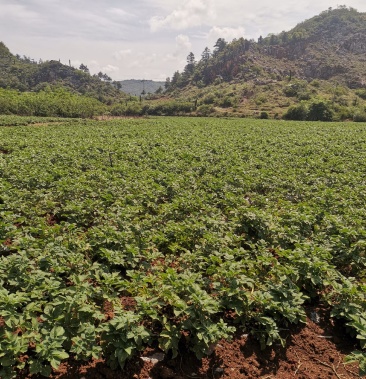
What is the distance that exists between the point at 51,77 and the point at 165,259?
196m

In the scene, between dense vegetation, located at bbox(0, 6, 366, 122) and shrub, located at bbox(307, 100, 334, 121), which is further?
dense vegetation, located at bbox(0, 6, 366, 122)

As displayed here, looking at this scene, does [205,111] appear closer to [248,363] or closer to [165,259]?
[165,259]

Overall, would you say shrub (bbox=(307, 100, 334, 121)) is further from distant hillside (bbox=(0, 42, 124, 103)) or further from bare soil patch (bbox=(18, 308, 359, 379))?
distant hillside (bbox=(0, 42, 124, 103))

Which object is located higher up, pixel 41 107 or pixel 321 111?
pixel 321 111

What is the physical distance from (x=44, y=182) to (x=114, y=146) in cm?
971

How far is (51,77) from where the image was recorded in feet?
570

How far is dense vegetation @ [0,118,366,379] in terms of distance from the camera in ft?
14.3

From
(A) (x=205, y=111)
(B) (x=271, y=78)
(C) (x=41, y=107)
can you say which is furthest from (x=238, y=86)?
(C) (x=41, y=107)

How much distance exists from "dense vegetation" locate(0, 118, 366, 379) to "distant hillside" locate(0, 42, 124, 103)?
149m

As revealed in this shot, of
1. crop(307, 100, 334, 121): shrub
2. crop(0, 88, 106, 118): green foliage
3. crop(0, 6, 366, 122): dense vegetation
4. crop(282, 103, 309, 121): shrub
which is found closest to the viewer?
crop(0, 88, 106, 118): green foliage

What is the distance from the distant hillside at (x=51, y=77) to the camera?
156375 mm

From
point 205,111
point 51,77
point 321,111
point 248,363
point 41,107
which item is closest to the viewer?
point 248,363

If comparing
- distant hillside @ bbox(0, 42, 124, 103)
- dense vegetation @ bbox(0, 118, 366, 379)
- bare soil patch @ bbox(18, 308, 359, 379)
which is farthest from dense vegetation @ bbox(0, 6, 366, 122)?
bare soil patch @ bbox(18, 308, 359, 379)

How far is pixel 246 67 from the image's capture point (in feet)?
535
